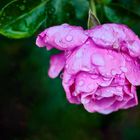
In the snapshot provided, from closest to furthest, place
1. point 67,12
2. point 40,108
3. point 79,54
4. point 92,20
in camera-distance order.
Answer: point 79,54 < point 92,20 < point 67,12 < point 40,108

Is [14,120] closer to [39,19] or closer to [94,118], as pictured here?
[94,118]

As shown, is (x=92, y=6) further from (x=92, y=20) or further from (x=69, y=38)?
(x=69, y=38)

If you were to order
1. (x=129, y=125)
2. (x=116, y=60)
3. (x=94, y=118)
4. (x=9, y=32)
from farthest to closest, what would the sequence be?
(x=129, y=125) < (x=94, y=118) < (x=9, y=32) < (x=116, y=60)

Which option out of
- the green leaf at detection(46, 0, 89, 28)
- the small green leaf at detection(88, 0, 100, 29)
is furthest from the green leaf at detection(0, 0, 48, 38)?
the small green leaf at detection(88, 0, 100, 29)

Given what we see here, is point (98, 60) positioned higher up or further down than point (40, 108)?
higher up

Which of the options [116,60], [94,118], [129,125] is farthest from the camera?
[129,125]

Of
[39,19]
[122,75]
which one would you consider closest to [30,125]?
[39,19]

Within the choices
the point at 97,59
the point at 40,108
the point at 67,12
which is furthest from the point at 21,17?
the point at 40,108

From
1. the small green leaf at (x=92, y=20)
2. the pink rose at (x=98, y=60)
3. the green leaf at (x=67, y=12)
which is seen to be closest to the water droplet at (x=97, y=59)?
the pink rose at (x=98, y=60)
